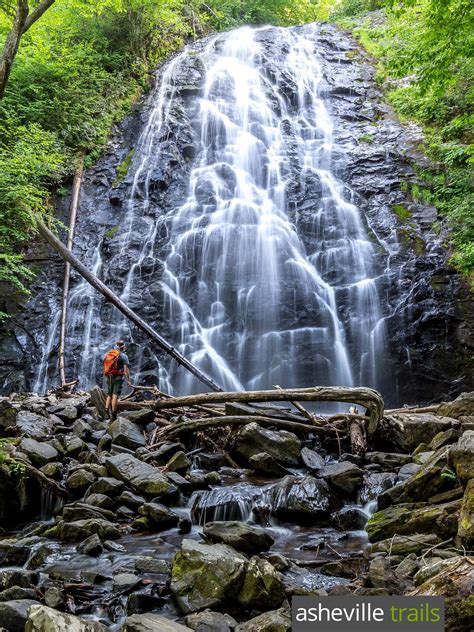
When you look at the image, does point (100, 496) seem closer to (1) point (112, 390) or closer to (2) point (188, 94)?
(1) point (112, 390)

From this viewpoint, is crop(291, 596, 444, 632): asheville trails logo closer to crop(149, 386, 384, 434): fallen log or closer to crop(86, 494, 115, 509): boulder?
crop(86, 494, 115, 509): boulder

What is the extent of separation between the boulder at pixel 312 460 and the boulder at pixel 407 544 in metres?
2.32

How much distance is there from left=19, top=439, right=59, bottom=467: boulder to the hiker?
200 centimetres

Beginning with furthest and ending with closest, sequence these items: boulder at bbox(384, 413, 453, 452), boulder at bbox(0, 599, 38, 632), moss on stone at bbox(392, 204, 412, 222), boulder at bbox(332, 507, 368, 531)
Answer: moss on stone at bbox(392, 204, 412, 222) < boulder at bbox(384, 413, 453, 452) < boulder at bbox(332, 507, 368, 531) < boulder at bbox(0, 599, 38, 632)

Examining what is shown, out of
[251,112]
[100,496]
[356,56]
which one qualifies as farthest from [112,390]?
[356,56]

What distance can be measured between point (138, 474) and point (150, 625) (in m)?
3.18

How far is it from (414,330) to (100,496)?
32.0 feet

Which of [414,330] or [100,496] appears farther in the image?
[414,330]

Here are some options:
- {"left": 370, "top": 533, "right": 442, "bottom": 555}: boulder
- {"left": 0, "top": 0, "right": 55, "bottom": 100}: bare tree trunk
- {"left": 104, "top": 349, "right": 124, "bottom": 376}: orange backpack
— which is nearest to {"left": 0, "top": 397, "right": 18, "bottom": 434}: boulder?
{"left": 104, "top": 349, "right": 124, "bottom": 376}: orange backpack

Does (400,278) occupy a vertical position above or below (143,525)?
above

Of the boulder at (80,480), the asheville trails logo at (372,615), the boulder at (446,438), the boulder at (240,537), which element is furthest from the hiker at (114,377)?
the asheville trails logo at (372,615)

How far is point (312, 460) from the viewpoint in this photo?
7.16 meters

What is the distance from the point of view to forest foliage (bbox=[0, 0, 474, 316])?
1034cm

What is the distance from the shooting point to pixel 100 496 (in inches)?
233
